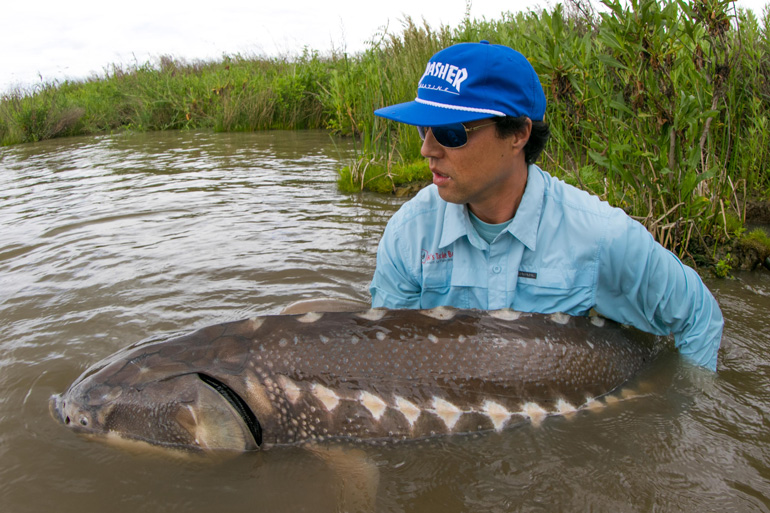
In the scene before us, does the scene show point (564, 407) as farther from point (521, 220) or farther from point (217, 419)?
point (217, 419)

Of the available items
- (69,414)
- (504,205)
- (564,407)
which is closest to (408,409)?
(564,407)

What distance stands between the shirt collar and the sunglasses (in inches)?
15.5

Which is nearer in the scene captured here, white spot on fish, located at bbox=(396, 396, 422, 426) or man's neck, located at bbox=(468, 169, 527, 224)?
white spot on fish, located at bbox=(396, 396, 422, 426)

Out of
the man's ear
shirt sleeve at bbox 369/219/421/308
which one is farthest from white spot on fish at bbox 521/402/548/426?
the man's ear

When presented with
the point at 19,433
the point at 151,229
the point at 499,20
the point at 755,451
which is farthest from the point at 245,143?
the point at 755,451

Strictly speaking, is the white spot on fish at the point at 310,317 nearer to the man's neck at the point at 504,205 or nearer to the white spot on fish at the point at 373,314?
the white spot on fish at the point at 373,314

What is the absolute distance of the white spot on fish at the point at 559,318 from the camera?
258cm

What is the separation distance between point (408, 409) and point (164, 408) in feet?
3.31

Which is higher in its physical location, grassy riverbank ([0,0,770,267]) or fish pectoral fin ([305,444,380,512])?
grassy riverbank ([0,0,770,267])

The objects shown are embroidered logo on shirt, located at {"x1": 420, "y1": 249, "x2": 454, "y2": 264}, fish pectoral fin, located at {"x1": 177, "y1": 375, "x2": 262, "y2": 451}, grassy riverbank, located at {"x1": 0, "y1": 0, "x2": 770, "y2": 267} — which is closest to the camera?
fish pectoral fin, located at {"x1": 177, "y1": 375, "x2": 262, "y2": 451}

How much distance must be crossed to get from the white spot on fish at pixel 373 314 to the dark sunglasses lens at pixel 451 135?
0.79 m

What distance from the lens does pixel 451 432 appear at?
7.94ft

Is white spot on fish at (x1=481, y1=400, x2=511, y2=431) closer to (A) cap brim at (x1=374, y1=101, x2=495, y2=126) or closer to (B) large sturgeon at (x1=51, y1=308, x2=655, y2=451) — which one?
(B) large sturgeon at (x1=51, y1=308, x2=655, y2=451)

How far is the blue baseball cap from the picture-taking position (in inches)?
92.6
